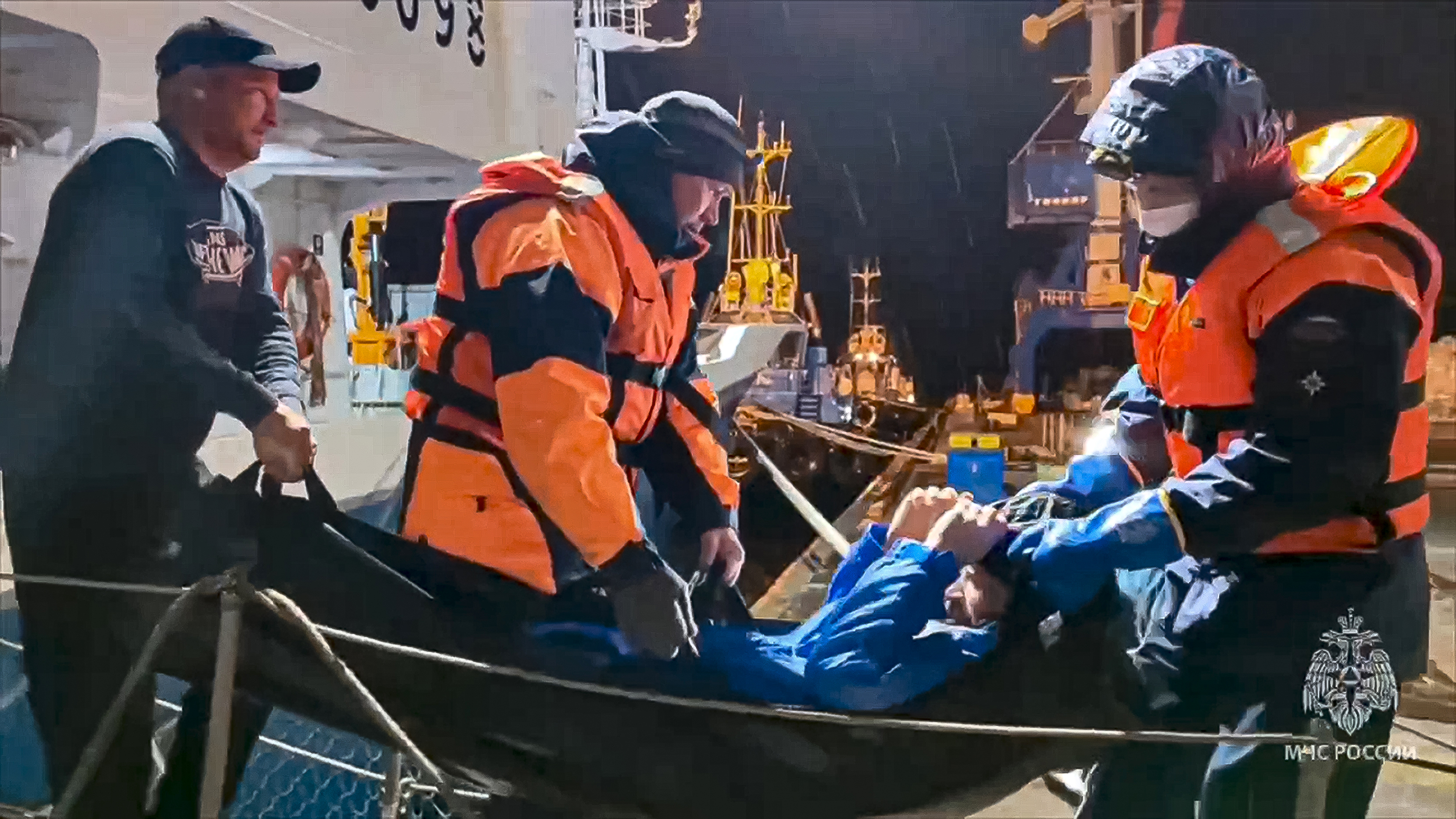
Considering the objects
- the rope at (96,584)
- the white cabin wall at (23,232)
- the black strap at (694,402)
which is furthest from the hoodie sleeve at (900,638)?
the white cabin wall at (23,232)

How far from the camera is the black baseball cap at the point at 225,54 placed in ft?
3.60

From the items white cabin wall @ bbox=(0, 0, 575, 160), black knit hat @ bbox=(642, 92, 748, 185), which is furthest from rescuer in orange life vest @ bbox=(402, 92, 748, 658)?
white cabin wall @ bbox=(0, 0, 575, 160)

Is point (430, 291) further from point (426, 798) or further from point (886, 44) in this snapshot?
point (426, 798)

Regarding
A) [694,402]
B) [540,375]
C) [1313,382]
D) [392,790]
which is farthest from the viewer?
[392,790]

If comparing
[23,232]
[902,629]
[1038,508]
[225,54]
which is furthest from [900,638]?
[23,232]

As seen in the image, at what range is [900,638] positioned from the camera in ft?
3.33

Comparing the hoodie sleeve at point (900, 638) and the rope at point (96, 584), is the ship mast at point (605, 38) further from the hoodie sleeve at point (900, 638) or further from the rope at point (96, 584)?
the rope at point (96, 584)

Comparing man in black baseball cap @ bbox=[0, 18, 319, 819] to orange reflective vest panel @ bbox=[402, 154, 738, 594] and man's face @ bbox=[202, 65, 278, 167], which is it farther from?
orange reflective vest panel @ bbox=[402, 154, 738, 594]

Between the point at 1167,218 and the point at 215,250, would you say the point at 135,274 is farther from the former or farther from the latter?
the point at 1167,218

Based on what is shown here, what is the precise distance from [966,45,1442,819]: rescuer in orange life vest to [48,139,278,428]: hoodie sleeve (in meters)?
0.92

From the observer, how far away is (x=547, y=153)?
3.47 ft

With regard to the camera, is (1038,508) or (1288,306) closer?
(1288,306)

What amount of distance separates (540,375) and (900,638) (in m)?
0.48

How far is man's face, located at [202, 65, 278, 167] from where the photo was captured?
3.61ft
